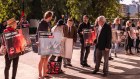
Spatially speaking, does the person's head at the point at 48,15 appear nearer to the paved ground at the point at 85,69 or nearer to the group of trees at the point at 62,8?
the paved ground at the point at 85,69

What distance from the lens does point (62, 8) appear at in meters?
33.0

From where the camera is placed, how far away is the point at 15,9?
32750 mm

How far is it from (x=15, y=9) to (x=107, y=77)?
933 inches

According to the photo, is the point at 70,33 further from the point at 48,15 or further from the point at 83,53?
the point at 48,15

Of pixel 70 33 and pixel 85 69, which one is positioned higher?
pixel 70 33

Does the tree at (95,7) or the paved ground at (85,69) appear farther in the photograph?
the tree at (95,7)

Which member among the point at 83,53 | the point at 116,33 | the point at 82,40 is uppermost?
the point at 116,33

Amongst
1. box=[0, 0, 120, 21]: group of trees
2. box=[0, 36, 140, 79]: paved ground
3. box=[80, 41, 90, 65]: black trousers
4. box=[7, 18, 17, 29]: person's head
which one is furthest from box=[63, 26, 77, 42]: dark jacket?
box=[0, 0, 120, 21]: group of trees

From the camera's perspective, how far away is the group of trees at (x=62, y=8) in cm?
2496

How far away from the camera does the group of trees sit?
25.0m

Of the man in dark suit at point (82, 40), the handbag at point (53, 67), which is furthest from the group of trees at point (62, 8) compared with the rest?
the handbag at point (53, 67)

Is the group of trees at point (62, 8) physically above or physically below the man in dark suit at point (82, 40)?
above

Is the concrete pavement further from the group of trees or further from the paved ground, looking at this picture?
the group of trees

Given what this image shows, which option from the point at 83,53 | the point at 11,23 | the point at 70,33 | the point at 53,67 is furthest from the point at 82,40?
the point at 11,23
